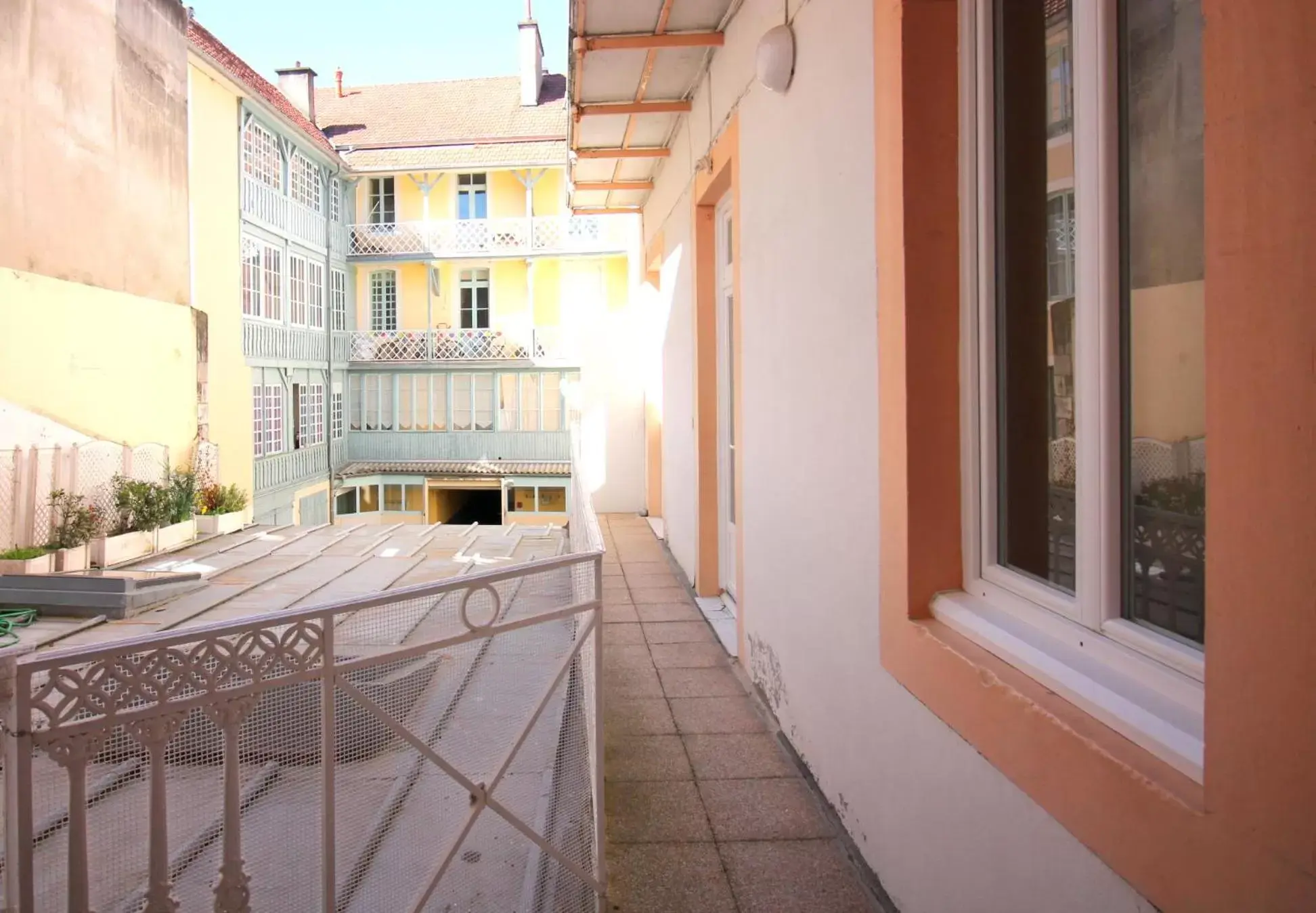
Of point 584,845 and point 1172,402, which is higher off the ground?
point 1172,402

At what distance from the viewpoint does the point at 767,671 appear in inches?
171

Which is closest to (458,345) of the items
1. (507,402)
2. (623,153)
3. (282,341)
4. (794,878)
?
(507,402)

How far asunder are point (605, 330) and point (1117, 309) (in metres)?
11.5

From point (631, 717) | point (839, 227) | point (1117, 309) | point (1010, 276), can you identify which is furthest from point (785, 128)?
point (631, 717)

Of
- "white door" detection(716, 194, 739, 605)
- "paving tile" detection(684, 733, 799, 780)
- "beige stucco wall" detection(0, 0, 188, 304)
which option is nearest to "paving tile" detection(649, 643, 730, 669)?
"white door" detection(716, 194, 739, 605)

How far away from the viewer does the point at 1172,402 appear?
5.11 ft

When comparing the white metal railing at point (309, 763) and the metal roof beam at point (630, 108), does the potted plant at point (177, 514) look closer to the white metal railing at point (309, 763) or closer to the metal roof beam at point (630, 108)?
the metal roof beam at point (630, 108)

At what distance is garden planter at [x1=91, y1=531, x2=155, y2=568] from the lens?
11391 millimetres

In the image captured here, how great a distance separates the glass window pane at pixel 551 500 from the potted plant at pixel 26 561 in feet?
47.2

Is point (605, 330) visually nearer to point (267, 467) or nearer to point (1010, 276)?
point (267, 467)

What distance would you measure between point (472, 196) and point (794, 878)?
23.7 m

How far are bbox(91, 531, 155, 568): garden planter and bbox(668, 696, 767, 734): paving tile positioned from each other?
9708 millimetres

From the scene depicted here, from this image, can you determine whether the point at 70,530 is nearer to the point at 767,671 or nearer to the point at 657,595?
the point at 657,595

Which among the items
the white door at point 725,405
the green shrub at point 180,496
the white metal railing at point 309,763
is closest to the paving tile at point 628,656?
the white door at point 725,405
